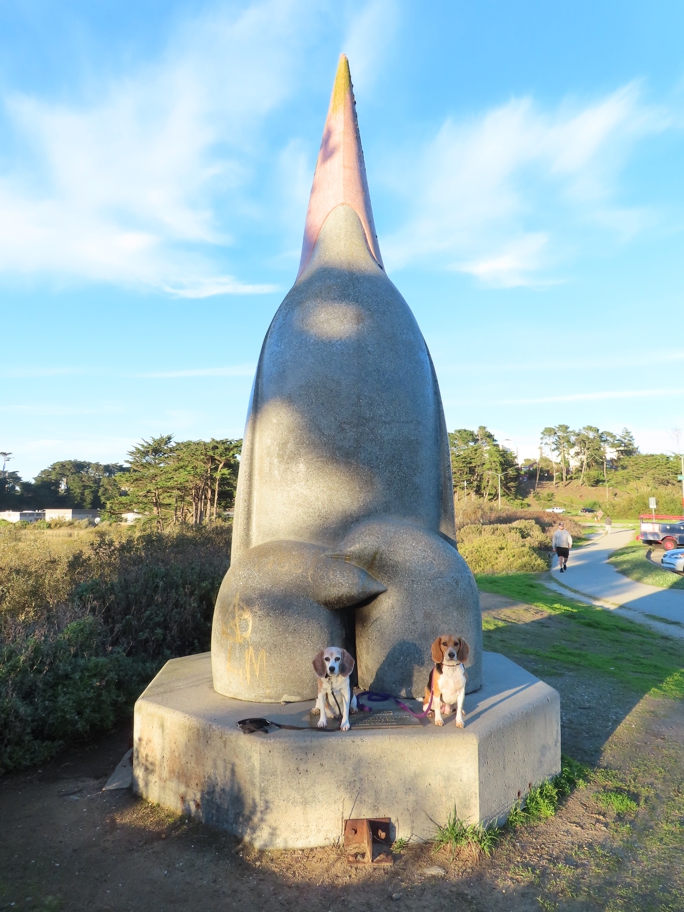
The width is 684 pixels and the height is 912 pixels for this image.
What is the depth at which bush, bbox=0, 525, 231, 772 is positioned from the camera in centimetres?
541

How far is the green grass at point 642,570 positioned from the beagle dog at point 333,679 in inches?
721

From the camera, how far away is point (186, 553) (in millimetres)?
12078

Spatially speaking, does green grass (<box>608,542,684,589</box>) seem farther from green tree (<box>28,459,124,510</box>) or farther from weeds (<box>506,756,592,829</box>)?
green tree (<box>28,459,124,510</box>)

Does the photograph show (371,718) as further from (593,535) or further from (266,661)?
(593,535)

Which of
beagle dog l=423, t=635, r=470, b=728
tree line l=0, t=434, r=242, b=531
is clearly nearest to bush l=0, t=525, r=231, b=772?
beagle dog l=423, t=635, r=470, b=728

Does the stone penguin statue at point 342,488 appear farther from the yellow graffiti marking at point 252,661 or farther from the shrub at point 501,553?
the shrub at point 501,553

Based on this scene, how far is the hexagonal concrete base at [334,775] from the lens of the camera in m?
3.77

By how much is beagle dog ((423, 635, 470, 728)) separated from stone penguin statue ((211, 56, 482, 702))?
2.36 feet

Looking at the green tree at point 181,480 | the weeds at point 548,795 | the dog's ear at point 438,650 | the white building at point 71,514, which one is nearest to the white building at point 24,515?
the white building at point 71,514

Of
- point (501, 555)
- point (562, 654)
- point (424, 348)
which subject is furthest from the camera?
point (501, 555)

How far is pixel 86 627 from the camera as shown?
6492 millimetres

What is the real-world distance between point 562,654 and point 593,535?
118 ft

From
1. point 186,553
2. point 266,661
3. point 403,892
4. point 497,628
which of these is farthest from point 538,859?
point 186,553

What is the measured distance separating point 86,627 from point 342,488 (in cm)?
330
